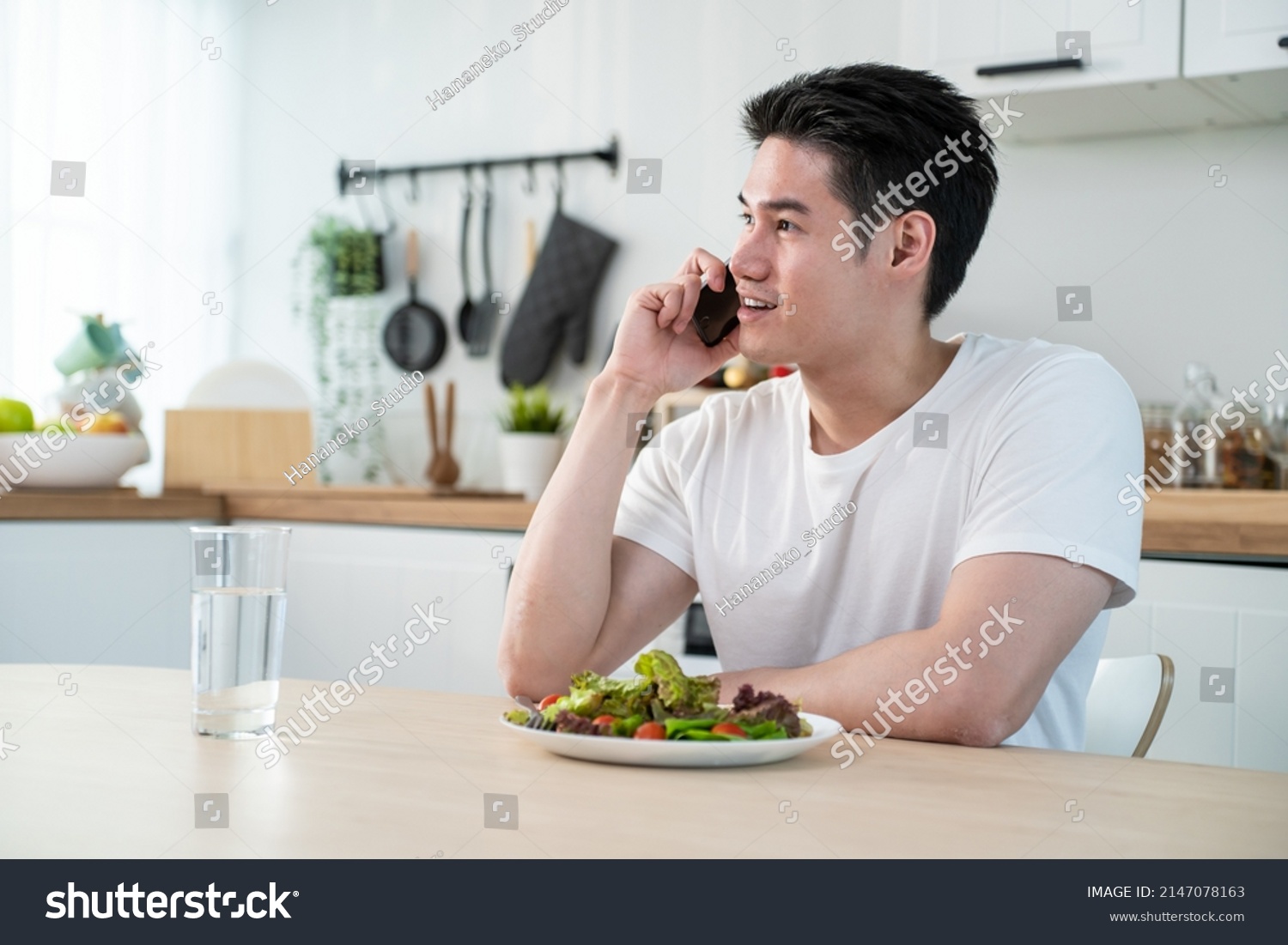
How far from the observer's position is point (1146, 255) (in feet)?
8.88

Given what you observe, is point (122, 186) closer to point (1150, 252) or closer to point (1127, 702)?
point (1150, 252)

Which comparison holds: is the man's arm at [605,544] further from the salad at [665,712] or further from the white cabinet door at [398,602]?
the white cabinet door at [398,602]

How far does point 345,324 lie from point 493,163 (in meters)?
0.62

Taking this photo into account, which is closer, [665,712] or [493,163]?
[665,712]

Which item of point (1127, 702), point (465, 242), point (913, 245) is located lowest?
point (1127, 702)

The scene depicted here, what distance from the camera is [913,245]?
4.93 feet

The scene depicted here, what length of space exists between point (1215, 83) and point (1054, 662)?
1.63 metres

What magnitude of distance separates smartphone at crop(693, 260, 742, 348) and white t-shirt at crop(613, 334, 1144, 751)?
0.09m

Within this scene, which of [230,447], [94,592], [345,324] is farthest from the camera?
[345,324]
